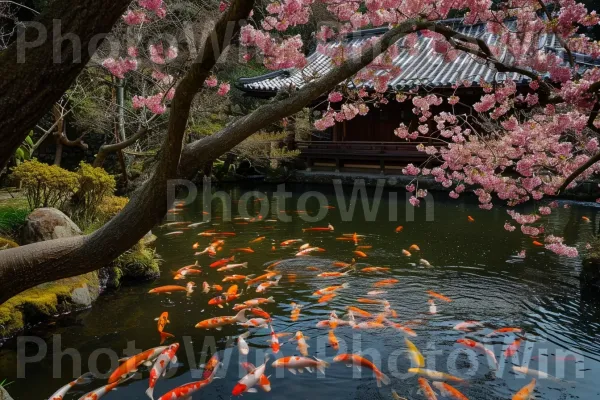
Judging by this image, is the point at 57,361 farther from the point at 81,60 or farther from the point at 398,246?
the point at 398,246

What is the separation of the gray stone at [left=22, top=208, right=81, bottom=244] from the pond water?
50.9 inches

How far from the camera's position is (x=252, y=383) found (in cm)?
515

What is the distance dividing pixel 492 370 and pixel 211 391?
3.16 m

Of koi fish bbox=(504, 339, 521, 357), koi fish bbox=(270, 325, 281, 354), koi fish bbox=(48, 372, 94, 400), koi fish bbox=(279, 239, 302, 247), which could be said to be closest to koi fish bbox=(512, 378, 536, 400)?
koi fish bbox=(504, 339, 521, 357)

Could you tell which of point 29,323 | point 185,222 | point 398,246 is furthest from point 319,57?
point 29,323

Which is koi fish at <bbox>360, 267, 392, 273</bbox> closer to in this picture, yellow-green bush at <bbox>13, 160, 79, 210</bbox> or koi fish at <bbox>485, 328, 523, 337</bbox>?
koi fish at <bbox>485, 328, 523, 337</bbox>

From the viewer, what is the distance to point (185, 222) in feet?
45.4

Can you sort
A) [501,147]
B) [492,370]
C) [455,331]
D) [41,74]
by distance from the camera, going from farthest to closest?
[501,147], [455,331], [492,370], [41,74]

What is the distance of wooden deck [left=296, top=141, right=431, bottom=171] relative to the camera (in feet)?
64.0

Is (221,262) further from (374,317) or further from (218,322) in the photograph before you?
(374,317)

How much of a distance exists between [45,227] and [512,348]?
713 centimetres

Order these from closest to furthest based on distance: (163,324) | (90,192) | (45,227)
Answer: (163,324), (45,227), (90,192)

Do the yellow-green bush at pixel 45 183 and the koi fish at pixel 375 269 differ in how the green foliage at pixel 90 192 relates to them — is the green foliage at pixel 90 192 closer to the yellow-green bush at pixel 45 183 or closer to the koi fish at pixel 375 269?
the yellow-green bush at pixel 45 183

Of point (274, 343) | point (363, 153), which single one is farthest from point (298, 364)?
point (363, 153)
